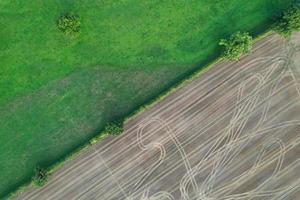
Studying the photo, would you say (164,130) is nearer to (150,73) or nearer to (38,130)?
(150,73)

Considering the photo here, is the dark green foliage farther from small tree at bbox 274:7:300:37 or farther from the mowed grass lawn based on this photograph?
small tree at bbox 274:7:300:37

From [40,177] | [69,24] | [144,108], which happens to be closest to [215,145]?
[144,108]

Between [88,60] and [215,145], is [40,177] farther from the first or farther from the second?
[215,145]

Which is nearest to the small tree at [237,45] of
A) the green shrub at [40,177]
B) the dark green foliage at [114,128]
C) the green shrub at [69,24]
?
the dark green foliage at [114,128]

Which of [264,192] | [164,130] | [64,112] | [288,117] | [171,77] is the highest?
[64,112]

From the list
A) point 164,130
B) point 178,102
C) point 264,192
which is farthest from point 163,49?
point 264,192
